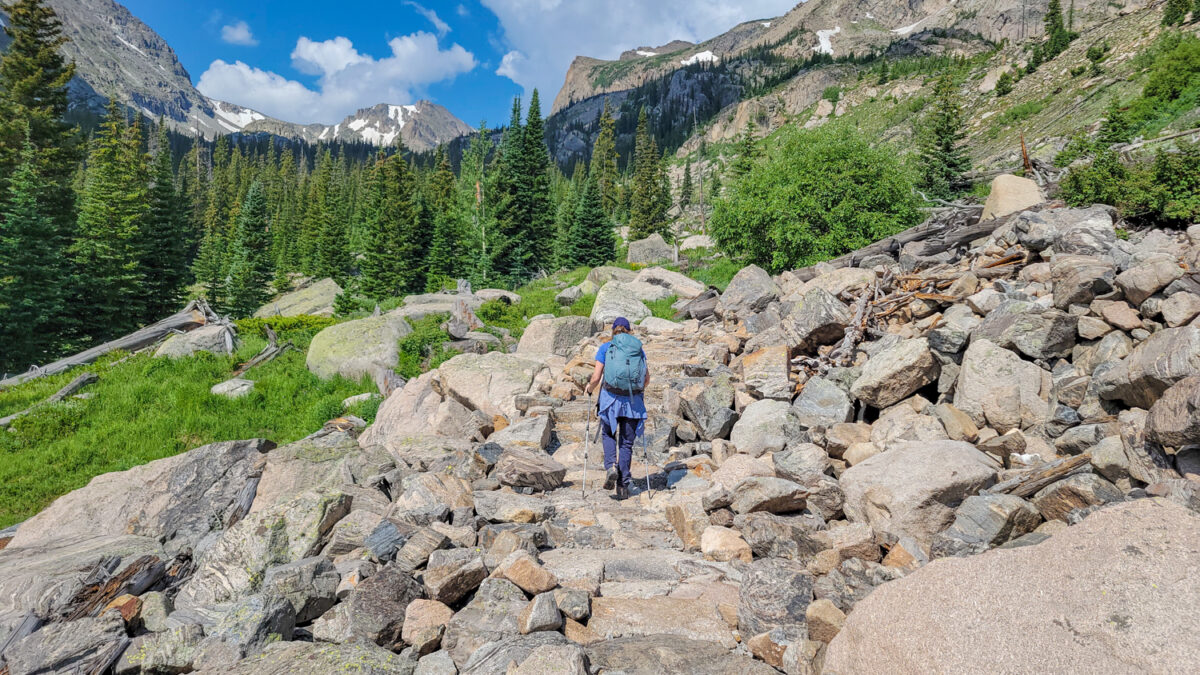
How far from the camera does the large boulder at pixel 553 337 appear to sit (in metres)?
14.6

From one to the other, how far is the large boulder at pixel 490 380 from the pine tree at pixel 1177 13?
5366 centimetres

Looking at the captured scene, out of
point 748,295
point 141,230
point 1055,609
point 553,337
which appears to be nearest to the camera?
point 1055,609

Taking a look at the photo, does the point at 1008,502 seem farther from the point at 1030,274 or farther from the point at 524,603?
the point at 1030,274

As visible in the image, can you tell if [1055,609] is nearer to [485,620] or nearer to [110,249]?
[485,620]

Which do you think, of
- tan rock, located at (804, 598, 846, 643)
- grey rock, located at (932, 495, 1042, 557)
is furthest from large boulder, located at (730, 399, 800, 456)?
tan rock, located at (804, 598, 846, 643)

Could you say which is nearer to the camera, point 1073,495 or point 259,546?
point 1073,495

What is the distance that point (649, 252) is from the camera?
40.6 meters

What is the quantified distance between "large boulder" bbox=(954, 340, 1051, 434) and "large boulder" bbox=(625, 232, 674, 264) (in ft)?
108

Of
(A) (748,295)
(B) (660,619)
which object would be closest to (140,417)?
(B) (660,619)

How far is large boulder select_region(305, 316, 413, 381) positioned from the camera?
14.8m

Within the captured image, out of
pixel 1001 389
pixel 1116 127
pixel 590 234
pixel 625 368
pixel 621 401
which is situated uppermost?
pixel 1116 127

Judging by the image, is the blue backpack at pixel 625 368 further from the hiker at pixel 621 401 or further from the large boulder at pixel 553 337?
the large boulder at pixel 553 337

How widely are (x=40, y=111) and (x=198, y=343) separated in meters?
27.1

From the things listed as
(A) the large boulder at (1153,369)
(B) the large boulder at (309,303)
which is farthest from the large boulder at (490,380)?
(B) the large boulder at (309,303)
